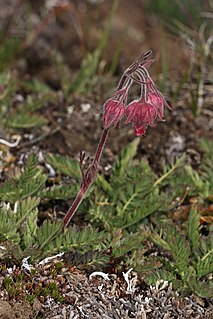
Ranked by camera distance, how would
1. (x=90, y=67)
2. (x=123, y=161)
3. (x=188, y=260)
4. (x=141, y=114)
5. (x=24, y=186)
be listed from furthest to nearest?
(x=90, y=67), (x=123, y=161), (x=24, y=186), (x=188, y=260), (x=141, y=114)

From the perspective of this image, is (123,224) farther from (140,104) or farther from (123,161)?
(140,104)

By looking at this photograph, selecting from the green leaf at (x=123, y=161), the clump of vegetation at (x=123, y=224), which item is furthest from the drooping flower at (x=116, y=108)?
the green leaf at (x=123, y=161)

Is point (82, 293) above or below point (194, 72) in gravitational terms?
below

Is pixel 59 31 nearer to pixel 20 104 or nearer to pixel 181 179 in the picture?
pixel 20 104

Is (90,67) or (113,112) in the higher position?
(113,112)

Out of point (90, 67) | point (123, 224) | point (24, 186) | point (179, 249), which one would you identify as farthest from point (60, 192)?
point (90, 67)

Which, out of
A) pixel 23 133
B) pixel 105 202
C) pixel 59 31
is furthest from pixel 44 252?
pixel 59 31

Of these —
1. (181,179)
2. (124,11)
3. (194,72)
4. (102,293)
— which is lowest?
(102,293)

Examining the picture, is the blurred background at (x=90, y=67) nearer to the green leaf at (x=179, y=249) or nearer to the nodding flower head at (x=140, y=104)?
the green leaf at (x=179, y=249)

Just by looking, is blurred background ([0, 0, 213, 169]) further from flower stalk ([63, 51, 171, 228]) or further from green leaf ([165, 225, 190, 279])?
flower stalk ([63, 51, 171, 228])
